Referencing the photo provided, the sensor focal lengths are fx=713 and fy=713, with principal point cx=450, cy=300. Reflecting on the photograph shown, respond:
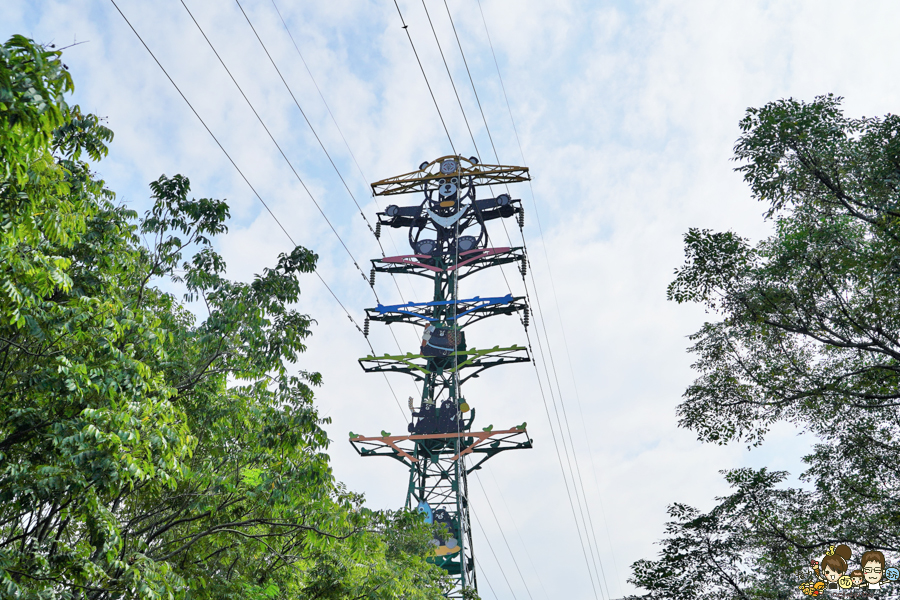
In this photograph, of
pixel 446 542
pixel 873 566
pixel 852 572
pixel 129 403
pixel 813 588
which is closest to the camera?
pixel 129 403

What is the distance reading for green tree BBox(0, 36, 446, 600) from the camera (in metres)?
6.29

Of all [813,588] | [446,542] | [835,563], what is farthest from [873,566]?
[446,542]

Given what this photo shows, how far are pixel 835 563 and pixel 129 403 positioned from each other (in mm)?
12798

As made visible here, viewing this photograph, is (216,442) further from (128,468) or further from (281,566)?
(128,468)

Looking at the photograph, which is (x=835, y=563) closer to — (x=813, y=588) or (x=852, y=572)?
(x=852, y=572)

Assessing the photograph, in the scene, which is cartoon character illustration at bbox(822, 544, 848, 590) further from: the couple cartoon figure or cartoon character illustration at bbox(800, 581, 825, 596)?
cartoon character illustration at bbox(800, 581, 825, 596)

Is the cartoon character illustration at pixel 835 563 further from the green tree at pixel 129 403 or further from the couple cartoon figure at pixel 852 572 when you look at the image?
the green tree at pixel 129 403

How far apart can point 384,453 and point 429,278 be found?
7.64 m

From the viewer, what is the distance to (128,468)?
654 centimetres

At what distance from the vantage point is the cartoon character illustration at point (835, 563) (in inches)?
525

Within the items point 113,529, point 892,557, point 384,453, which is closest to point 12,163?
point 113,529

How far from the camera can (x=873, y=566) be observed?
12625 mm

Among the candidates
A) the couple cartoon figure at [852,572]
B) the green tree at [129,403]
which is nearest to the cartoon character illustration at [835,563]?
the couple cartoon figure at [852,572]

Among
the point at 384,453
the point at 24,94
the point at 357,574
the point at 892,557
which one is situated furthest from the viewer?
the point at 384,453
